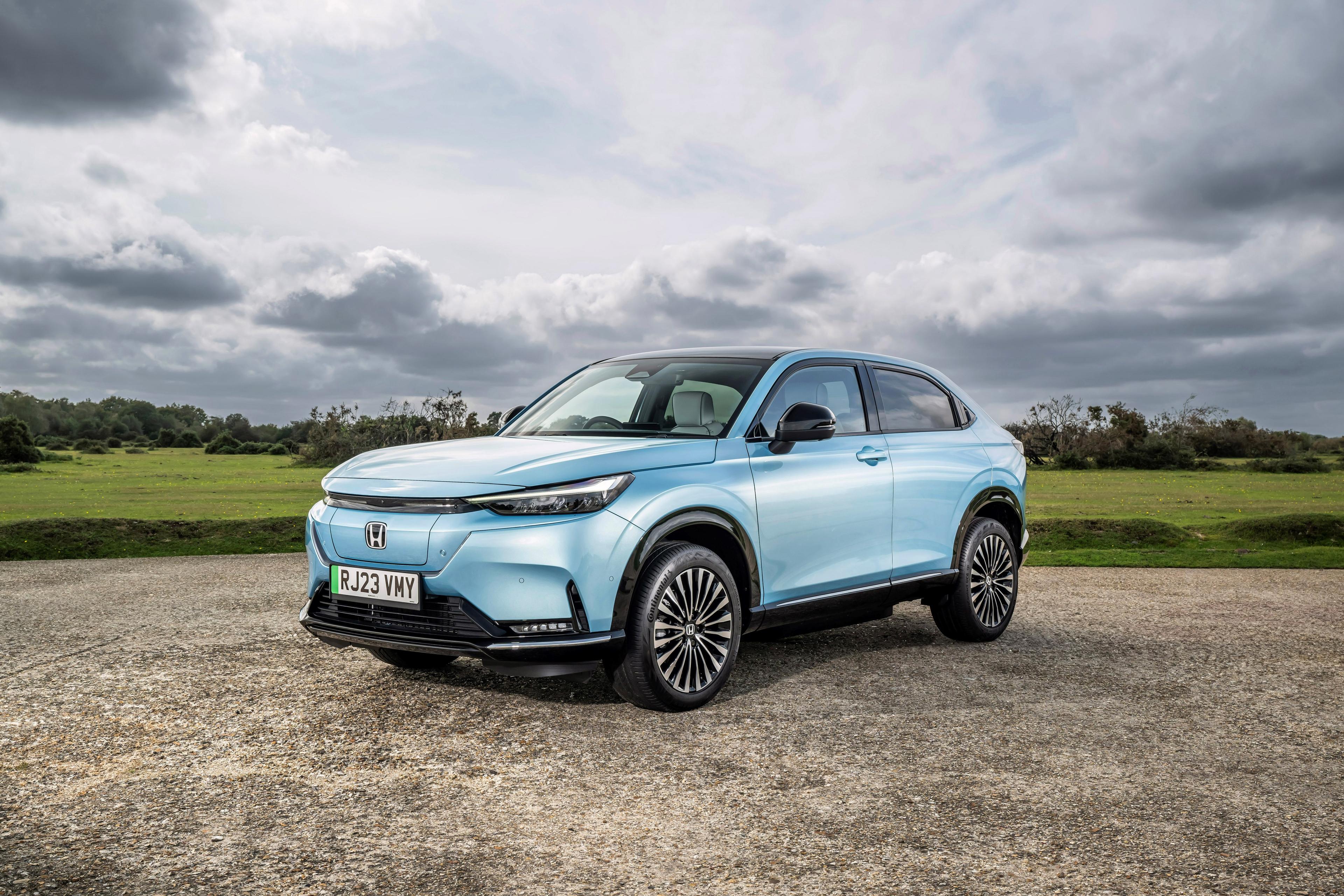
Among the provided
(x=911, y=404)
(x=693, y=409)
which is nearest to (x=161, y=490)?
→ (x=911, y=404)

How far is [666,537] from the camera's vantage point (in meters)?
5.15

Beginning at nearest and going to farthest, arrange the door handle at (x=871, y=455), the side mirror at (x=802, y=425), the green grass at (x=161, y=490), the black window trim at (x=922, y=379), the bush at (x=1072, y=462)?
the side mirror at (x=802, y=425) → the door handle at (x=871, y=455) → the black window trim at (x=922, y=379) → the green grass at (x=161, y=490) → the bush at (x=1072, y=462)

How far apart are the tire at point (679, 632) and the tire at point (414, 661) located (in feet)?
4.79

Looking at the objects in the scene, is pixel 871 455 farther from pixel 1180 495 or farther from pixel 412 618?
pixel 1180 495

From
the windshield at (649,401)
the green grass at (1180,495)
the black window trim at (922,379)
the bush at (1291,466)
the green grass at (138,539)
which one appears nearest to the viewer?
the windshield at (649,401)

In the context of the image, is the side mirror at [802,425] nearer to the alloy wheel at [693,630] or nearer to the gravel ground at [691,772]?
the alloy wheel at [693,630]

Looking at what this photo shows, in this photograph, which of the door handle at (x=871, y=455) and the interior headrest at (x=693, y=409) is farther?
the door handle at (x=871, y=455)

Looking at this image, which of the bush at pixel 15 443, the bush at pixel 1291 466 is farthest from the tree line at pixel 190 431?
the bush at pixel 1291 466

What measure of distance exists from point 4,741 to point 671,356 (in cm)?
409

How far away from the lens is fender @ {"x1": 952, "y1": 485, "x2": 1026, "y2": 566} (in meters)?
7.10

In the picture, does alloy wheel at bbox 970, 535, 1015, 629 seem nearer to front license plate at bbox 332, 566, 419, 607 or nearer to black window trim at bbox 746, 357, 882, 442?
black window trim at bbox 746, 357, 882, 442

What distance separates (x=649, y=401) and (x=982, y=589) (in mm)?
2877

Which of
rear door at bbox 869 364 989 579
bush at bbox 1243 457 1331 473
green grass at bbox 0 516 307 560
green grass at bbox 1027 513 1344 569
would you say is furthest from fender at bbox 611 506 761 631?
bush at bbox 1243 457 1331 473

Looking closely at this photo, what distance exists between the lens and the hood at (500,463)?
4.78m
